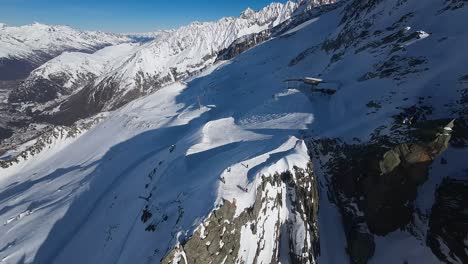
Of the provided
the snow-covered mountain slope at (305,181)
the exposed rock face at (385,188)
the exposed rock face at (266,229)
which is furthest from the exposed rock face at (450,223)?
the exposed rock face at (266,229)

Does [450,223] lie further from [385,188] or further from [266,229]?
[266,229]

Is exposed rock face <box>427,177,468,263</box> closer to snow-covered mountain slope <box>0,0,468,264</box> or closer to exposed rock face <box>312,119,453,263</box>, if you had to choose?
snow-covered mountain slope <box>0,0,468,264</box>

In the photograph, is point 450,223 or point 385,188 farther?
point 385,188

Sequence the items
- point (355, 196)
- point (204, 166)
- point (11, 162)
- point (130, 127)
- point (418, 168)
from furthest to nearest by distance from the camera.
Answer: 1. point (11, 162)
2. point (130, 127)
3. point (204, 166)
4. point (355, 196)
5. point (418, 168)

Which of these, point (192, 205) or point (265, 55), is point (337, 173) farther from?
point (265, 55)

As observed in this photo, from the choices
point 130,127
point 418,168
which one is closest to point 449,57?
point 418,168

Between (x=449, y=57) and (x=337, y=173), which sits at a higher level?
(x=449, y=57)

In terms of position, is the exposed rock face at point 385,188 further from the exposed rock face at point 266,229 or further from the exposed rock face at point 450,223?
the exposed rock face at point 266,229

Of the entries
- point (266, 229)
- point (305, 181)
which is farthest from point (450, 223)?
point (266, 229)
